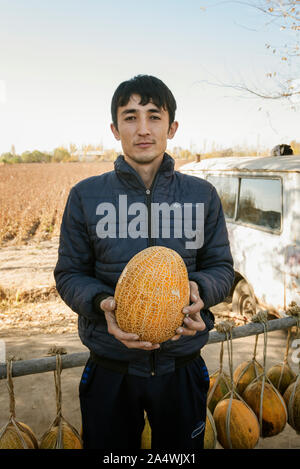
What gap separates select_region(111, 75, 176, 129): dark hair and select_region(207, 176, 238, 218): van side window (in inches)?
155

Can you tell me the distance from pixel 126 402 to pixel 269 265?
3.51m

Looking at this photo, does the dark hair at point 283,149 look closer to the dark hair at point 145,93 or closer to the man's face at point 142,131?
the dark hair at point 145,93

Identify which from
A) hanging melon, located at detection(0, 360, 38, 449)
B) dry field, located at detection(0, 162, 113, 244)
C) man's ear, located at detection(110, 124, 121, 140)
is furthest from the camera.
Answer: dry field, located at detection(0, 162, 113, 244)

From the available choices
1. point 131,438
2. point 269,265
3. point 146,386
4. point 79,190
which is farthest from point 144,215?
point 269,265

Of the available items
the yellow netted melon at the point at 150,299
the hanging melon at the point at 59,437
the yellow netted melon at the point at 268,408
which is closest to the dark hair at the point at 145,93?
the yellow netted melon at the point at 150,299

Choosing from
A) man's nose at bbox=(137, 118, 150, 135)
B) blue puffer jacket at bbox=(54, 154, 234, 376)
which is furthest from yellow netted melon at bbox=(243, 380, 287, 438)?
man's nose at bbox=(137, 118, 150, 135)

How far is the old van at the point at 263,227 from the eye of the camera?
4363mm

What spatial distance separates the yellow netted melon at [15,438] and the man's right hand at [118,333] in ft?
2.85

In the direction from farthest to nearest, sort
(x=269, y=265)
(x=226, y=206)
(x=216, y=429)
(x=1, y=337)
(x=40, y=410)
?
(x=226, y=206), (x=1, y=337), (x=269, y=265), (x=40, y=410), (x=216, y=429)

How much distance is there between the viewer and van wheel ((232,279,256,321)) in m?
5.34

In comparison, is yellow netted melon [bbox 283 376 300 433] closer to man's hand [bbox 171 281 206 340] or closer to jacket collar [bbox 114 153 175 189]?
man's hand [bbox 171 281 206 340]

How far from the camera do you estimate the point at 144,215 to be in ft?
5.85

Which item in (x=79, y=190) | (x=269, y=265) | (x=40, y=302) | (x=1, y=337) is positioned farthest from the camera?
(x=40, y=302)
